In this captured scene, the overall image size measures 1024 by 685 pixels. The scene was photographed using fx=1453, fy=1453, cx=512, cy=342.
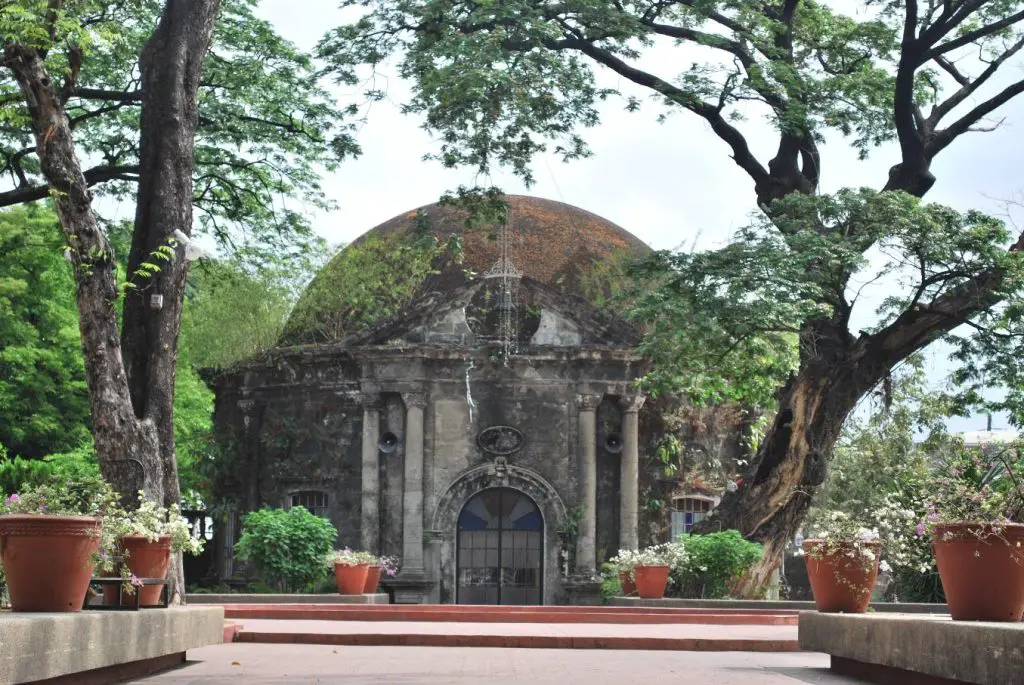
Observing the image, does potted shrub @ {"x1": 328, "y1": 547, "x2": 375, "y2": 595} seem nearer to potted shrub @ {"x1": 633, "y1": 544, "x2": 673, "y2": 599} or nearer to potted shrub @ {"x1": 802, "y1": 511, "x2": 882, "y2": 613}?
potted shrub @ {"x1": 633, "y1": 544, "x2": 673, "y2": 599}

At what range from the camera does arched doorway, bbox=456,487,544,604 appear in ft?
96.4

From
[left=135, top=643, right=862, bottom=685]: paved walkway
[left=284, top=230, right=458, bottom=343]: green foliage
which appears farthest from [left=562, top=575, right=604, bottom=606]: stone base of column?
[left=135, top=643, right=862, bottom=685]: paved walkway

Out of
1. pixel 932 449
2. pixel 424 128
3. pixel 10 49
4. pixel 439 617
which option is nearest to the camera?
pixel 10 49

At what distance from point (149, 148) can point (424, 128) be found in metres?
3.88

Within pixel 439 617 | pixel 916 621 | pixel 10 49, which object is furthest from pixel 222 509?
pixel 916 621

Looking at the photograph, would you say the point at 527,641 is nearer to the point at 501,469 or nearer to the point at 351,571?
the point at 351,571

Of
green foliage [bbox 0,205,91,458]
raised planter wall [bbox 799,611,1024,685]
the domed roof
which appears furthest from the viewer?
green foliage [bbox 0,205,91,458]

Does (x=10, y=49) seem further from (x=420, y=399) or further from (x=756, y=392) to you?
(x=420, y=399)

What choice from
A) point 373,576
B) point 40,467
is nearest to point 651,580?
point 373,576

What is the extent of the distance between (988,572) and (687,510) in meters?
22.4

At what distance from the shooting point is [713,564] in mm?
23141

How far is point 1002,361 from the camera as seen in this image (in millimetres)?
22812

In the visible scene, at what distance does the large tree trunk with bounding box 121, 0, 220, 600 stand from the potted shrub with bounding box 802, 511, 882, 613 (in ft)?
18.5

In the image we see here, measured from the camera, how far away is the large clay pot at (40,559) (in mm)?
8320
